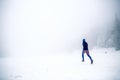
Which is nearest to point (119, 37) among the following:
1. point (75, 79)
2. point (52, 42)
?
point (75, 79)

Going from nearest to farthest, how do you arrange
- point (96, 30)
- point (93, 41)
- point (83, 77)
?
1. point (83, 77)
2. point (93, 41)
3. point (96, 30)

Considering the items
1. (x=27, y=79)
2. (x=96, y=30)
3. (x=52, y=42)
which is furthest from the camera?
(x=52, y=42)

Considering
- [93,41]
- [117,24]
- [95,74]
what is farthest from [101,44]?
[95,74]

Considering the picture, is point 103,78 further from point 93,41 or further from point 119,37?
point 93,41

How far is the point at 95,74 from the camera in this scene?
872 centimetres

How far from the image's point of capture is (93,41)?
209ft

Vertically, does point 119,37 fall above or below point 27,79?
above

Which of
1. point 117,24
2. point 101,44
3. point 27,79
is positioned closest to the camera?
point 27,79

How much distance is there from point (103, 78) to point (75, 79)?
1.60 meters

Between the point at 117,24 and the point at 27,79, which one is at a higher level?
the point at 117,24

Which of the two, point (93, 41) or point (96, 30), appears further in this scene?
point (96, 30)

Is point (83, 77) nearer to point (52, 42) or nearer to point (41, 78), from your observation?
point (41, 78)

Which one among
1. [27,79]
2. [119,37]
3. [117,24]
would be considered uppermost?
[117,24]

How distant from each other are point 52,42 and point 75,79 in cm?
9345
